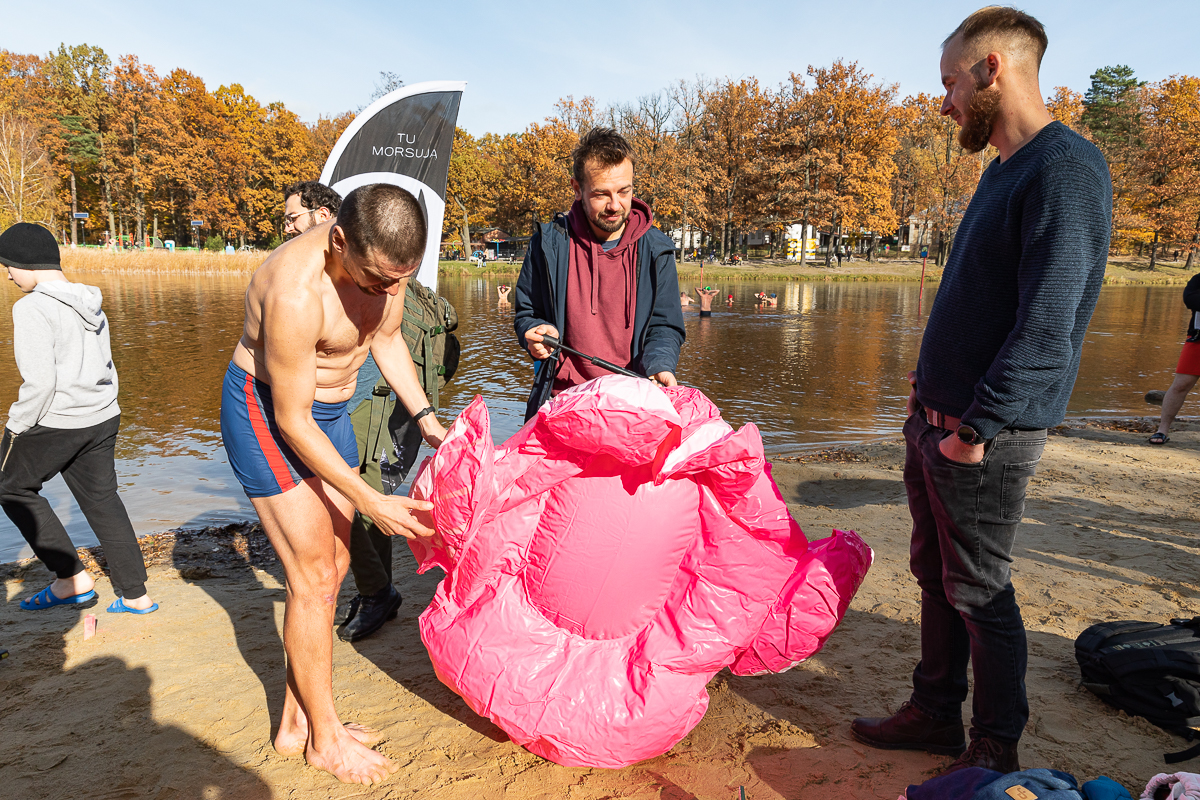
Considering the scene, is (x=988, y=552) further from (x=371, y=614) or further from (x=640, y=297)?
(x=371, y=614)

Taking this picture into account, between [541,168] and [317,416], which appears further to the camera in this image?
[541,168]

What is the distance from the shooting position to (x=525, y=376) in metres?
14.2

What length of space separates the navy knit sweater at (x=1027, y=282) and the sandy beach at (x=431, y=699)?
1.53m

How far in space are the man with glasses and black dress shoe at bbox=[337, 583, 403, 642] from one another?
2.24 m

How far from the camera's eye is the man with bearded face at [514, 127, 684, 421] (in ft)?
11.7

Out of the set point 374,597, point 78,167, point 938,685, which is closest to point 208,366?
point 374,597

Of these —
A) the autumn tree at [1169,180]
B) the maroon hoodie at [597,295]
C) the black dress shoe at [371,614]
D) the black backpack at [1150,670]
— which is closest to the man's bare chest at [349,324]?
the maroon hoodie at [597,295]

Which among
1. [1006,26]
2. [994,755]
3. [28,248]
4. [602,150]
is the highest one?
[1006,26]

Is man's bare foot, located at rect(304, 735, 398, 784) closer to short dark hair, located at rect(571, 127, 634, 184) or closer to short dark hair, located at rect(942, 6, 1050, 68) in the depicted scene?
short dark hair, located at rect(571, 127, 634, 184)

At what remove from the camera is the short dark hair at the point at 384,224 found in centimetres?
224

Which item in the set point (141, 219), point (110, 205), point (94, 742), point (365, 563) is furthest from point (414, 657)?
point (110, 205)

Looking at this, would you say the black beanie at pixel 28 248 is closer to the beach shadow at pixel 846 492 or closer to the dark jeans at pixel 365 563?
the dark jeans at pixel 365 563

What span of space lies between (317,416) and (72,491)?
89.9 inches

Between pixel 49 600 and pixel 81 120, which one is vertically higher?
pixel 81 120
